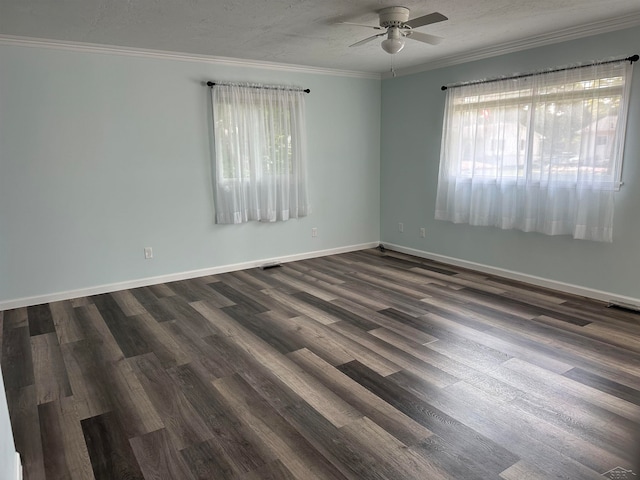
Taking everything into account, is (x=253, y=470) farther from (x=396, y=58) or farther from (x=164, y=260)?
(x=396, y=58)

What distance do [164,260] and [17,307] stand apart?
4.77ft

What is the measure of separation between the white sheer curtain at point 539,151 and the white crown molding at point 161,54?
175 centimetres

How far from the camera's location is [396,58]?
16.9ft

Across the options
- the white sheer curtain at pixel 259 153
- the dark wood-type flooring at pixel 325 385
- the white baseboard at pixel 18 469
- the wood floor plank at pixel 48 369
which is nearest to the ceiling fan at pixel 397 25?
the white sheer curtain at pixel 259 153

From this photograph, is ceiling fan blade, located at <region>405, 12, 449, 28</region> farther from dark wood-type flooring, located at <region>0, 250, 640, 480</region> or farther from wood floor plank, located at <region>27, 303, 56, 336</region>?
wood floor plank, located at <region>27, 303, 56, 336</region>

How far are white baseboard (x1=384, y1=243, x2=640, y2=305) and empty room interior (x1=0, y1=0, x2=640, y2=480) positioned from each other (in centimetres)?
3

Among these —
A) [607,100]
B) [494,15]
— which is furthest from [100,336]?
[607,100]

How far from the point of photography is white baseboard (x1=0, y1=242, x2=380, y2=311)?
4.28 meters

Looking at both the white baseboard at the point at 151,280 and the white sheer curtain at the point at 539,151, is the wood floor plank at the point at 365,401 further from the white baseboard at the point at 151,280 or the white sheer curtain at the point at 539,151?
the white sheer curtain at the point at 539,151

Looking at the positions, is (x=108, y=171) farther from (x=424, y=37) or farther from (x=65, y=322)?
(x=424, y=37)

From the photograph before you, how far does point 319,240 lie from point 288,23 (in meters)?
3.16

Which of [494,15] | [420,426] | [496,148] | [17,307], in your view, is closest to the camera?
[420,426]

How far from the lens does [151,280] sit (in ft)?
16.2

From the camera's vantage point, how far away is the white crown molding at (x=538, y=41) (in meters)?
3.76
